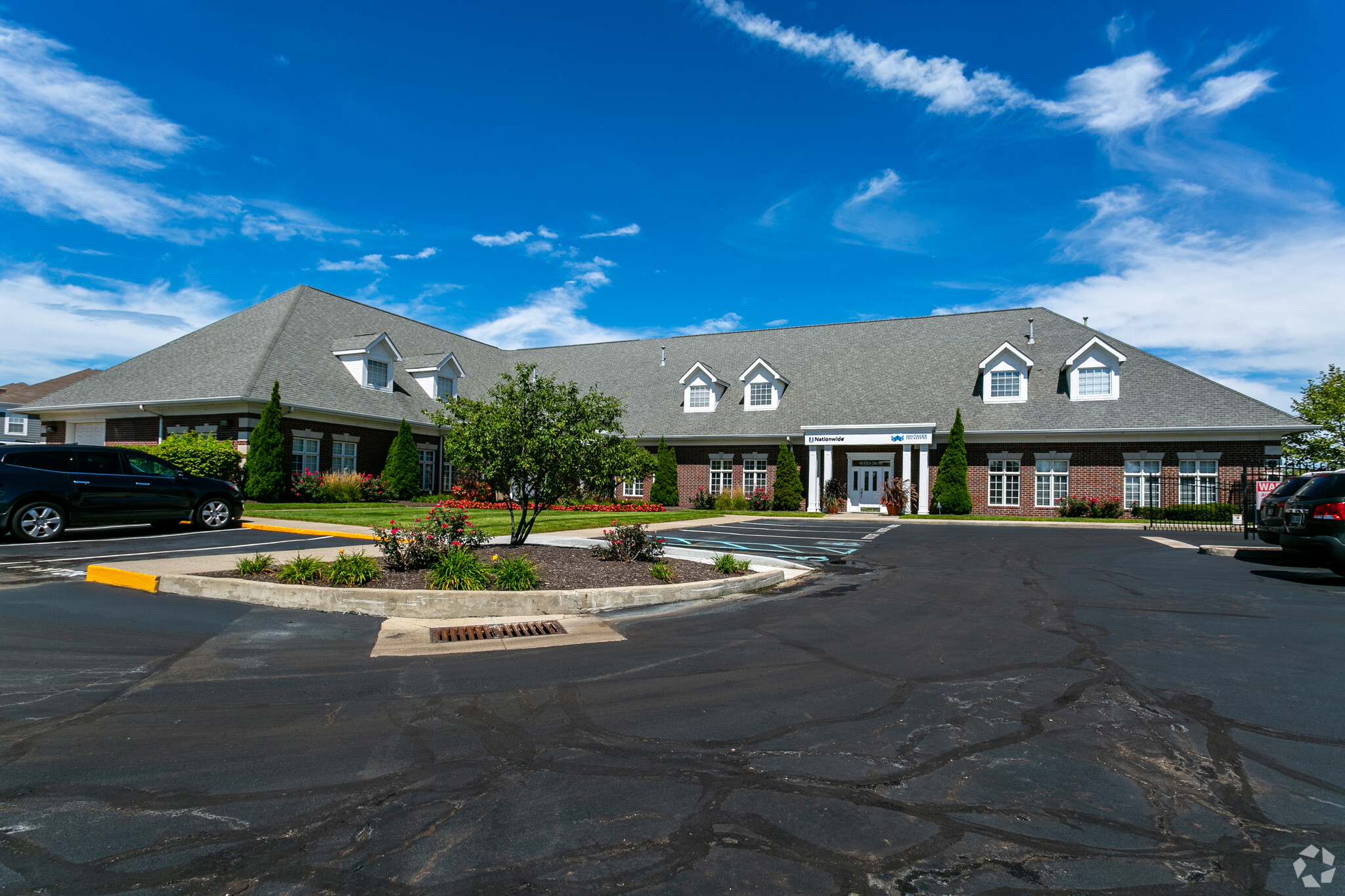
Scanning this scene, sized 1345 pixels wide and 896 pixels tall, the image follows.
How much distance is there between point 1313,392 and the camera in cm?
4850

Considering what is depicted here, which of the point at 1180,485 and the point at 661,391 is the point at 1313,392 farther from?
the point at 661,391

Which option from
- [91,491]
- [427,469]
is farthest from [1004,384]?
[91,491]

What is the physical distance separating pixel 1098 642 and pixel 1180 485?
80.5 ft

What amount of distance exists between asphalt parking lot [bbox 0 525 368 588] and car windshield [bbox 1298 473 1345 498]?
16498 millimetres

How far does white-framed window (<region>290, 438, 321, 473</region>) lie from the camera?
25.6 meters

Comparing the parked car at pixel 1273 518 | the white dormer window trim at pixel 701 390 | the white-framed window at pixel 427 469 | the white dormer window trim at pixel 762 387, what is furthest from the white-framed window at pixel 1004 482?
the white-framed window at pixel 427 469

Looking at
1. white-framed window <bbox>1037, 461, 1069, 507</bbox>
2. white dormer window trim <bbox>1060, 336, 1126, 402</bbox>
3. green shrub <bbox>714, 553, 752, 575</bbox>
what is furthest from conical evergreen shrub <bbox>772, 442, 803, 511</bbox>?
green shrub <bbox>714, 553, 752, 575</bbox>

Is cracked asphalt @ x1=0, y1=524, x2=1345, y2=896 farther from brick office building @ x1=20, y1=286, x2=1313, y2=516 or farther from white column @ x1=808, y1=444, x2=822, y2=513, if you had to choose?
white column @ x1=808, y1=444, x2=822, y2=513

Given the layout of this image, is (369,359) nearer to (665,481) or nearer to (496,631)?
(665,481)

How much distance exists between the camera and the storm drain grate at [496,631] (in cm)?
739

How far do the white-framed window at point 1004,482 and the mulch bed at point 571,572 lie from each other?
2097cm

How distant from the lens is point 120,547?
1255 centimetres

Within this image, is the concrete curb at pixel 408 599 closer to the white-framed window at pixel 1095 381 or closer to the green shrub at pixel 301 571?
the green shrub at pixel 301 571

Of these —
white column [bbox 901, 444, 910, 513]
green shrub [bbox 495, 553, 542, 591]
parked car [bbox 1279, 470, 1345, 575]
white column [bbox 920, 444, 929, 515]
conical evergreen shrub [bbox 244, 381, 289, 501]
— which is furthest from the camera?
white column [bbox 901, 444, 910, 513]
